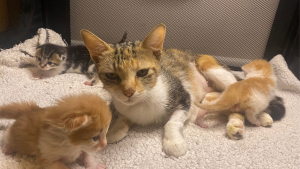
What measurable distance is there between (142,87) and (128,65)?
0.38 feet

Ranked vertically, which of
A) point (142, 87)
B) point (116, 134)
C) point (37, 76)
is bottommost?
point (37, 76)

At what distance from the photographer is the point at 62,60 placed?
186 cm

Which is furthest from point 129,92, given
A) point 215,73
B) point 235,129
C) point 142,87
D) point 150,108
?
point 215,73

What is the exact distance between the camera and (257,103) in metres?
1.17

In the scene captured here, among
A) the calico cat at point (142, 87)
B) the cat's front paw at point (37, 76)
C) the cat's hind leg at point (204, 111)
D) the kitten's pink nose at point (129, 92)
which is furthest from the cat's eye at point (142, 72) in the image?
the cat's front paw at point (37, 76)

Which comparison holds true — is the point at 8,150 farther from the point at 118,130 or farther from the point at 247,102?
the point at 247,102

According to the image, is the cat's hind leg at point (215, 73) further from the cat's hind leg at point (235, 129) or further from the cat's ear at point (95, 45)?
the cat's ear at point (95, 45)

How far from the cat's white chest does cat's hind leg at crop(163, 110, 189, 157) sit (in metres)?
0.08

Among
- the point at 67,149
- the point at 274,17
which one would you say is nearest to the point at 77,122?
the point at 67,149

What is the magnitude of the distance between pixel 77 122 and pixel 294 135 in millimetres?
1136

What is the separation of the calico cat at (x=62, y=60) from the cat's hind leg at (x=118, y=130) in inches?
A: 27.5

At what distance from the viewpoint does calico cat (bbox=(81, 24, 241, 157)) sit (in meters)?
0.93

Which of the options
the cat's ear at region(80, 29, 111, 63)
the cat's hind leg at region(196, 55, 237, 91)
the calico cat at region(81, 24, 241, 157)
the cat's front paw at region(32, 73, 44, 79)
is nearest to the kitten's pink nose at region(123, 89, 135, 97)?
the calico cat at region(81, 24, 241, 157)

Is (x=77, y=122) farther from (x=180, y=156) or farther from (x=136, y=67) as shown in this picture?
(x=180, y=156)
